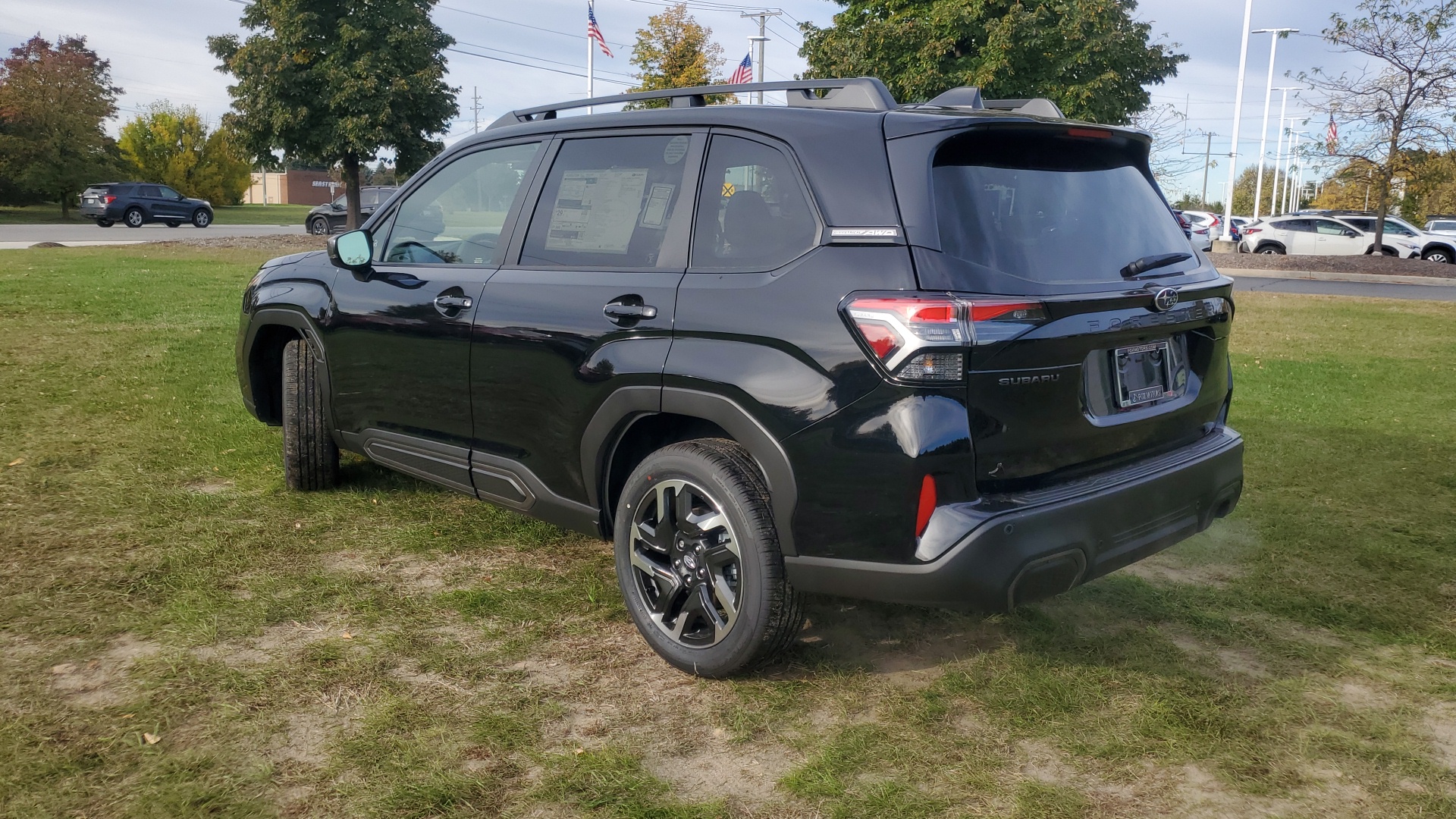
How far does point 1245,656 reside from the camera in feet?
11.9

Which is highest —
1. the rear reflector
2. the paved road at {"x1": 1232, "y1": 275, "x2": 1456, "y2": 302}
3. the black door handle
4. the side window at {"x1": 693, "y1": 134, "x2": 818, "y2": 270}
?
the side window at {"x1": 693, "y1": 134, "x2": 818, "y2": 270}

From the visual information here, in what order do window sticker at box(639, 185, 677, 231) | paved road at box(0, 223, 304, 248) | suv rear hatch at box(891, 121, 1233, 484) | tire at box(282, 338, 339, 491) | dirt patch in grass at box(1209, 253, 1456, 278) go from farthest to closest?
paved road at box(0, 223, 304, 248)
dirt patch in grass at box(1209, 253, 1456, 278)
tire at box(282, 338, 339, 491)
window sticker at box(639, 185, 677, 231)
suv rear hatch at box(891, 121, 1233, 484)

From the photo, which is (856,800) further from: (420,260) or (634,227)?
(420,260)

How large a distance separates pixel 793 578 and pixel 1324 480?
4.08 meters

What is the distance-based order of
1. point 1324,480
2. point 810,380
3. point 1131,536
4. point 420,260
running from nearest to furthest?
point 810,380, point 1131,536, point 420,260, point 1324,480

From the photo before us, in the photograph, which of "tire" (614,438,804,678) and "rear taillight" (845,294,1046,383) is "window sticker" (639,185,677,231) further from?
"rear taillight" (845,294,1046,383)

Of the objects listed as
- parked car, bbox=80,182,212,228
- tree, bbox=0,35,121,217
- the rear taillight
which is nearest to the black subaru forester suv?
the rear taillight

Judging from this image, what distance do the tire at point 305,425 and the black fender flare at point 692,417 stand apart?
6.30 feet

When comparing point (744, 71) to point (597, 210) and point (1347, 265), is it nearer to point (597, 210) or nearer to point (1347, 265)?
point (1347, 265)

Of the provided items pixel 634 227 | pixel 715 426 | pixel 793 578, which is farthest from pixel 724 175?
pixel 793 578

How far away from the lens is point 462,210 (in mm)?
4449

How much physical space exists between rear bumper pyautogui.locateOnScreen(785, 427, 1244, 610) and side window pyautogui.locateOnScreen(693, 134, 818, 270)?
910 mm

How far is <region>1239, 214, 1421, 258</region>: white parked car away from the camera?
3056 cm

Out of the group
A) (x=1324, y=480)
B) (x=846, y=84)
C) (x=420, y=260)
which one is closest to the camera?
(x=846, y=84)
